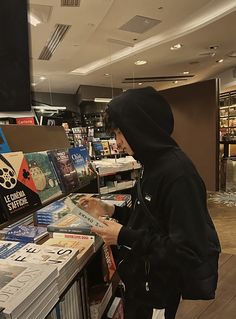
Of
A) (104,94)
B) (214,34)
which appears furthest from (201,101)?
(104,94)

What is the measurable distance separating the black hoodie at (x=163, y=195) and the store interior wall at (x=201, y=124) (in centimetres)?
545

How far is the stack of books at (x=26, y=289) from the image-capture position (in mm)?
718

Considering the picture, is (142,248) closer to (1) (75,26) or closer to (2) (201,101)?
(1) (75,26)

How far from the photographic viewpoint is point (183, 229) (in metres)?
0.92

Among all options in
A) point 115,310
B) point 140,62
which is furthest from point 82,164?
point 140,62

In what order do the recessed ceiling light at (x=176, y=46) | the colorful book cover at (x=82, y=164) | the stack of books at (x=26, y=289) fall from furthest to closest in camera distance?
the recessed ceiling light at (x=176, y=46) < the colorful book cover at (x=82, y=164) < the stack of books at (x=26, y=289)

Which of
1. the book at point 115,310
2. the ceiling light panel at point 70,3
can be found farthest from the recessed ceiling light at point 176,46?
the book at point 115,310

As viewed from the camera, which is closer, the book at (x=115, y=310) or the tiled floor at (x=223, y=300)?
the book at (x=115, y=310)

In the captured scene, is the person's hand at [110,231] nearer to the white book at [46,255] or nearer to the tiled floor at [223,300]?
the white book at [46,255]

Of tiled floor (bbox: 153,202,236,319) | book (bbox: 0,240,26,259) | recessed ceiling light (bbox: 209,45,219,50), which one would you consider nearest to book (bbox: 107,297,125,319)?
tiled floor (bbox: 153,202,236,319)

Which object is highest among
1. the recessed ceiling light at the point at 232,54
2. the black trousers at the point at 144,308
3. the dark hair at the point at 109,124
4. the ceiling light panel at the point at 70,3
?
the recessed ceiling light at the point at 232,54

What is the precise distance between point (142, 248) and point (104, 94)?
8.35 m

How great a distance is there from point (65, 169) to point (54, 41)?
3.71m

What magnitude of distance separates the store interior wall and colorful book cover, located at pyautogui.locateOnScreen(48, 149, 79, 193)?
5.35 meters
